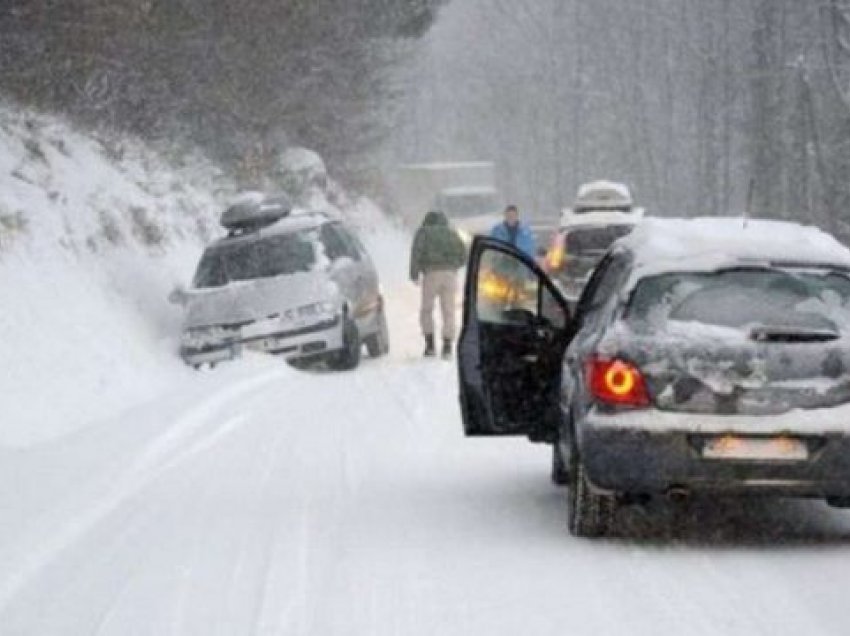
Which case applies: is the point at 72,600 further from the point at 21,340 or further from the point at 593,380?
the point at 21,340

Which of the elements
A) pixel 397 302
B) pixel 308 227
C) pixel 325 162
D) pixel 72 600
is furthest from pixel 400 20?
pixel 72 600

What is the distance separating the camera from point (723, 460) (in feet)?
28.5

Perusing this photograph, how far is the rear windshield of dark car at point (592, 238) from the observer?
63.8ft

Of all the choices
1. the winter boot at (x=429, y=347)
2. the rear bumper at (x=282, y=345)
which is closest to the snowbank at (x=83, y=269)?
the rear bumper at (x=282, y=345)

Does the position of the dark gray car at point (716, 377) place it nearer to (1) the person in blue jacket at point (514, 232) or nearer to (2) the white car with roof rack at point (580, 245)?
(2) the white car with roof rack at point (580, 245)

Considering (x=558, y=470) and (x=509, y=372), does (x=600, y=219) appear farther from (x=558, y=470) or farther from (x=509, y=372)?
(x=509, y=372)

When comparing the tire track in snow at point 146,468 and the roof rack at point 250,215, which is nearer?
the tire track in snow at point 146,468

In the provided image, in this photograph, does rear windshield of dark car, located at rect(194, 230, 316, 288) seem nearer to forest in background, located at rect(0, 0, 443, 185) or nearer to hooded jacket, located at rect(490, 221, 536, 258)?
hooded jacket, located at rect(490, 221, 536, 258)

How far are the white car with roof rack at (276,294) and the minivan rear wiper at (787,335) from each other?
38.3ft

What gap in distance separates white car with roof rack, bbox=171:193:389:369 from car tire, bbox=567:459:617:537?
11.0 metres

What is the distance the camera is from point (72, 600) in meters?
7.85

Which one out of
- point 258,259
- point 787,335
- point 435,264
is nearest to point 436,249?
point 435,264

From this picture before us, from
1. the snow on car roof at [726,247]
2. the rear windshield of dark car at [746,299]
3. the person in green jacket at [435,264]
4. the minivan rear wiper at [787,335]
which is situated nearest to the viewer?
the minivan rear wiper at [787,335]

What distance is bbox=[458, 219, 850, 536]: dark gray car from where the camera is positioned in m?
8.70
